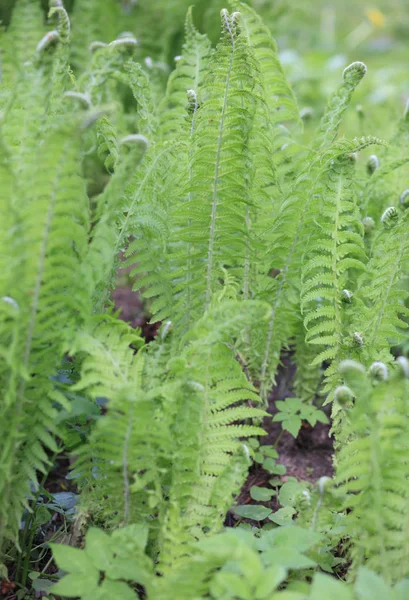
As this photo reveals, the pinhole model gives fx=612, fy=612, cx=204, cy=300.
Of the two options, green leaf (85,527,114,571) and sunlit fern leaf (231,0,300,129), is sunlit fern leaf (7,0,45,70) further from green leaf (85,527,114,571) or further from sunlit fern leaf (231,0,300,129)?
green leaf (85,527,114,571)

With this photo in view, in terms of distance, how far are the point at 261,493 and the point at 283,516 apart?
0.51ft

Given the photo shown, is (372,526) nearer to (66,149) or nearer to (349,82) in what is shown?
(66,149)

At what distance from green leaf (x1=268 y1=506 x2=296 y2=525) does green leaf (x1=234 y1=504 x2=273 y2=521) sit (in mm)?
23

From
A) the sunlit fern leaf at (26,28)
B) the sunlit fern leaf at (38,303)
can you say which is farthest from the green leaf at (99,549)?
the sunlit fern leaf at (26,28)

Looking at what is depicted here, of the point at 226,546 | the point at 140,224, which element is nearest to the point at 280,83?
the point at 140,224

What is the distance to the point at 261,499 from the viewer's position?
5.99ft

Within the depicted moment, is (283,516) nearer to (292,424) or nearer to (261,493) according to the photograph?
(261,493)

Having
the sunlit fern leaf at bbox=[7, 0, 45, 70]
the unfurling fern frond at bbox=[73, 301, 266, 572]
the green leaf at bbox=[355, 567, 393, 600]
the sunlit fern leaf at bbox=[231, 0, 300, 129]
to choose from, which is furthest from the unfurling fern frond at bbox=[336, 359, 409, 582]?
the sunlit fern leaf at bbox=[7, 0, 45, 70]

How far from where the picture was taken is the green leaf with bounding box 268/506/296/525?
5.50 ft

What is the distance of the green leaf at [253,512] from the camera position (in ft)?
5.63

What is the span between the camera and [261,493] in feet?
6.09

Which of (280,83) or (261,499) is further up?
(280,83)

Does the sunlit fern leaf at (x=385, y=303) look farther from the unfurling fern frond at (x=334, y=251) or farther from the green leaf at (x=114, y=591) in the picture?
the green leaf at (x=114, y=591)

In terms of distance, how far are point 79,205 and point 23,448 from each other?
58cm
